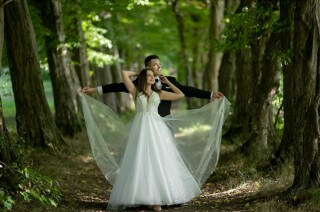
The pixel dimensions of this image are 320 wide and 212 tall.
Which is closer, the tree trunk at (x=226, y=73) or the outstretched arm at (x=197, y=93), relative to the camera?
the outstretched arm at (x=197, y=93)

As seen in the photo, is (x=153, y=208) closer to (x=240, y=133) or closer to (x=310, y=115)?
(x=310, y=115)

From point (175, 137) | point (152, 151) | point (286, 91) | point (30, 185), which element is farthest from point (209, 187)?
point (30, 185)

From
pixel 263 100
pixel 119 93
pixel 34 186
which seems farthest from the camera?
pixel 119 93

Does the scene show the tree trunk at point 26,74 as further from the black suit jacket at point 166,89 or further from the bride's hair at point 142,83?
the bride's hair at point 142,83

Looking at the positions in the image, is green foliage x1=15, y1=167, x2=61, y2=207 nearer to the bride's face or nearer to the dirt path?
the dirt path

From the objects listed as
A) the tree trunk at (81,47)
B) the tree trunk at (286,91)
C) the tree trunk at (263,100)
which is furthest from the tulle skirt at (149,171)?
the tree trunk at (81,47)

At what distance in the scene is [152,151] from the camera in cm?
875

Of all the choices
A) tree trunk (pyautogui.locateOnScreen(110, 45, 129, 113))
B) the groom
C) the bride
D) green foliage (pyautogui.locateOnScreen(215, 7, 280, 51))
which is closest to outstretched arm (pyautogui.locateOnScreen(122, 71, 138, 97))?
the bride

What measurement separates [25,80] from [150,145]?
19.1ft

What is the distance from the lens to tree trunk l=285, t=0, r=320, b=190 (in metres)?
7.66

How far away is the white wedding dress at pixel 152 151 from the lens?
8578mm

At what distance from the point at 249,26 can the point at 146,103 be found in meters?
3.58

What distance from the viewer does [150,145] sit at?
8781 millimetres

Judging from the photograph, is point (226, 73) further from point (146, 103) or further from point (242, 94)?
point (146, 103)
